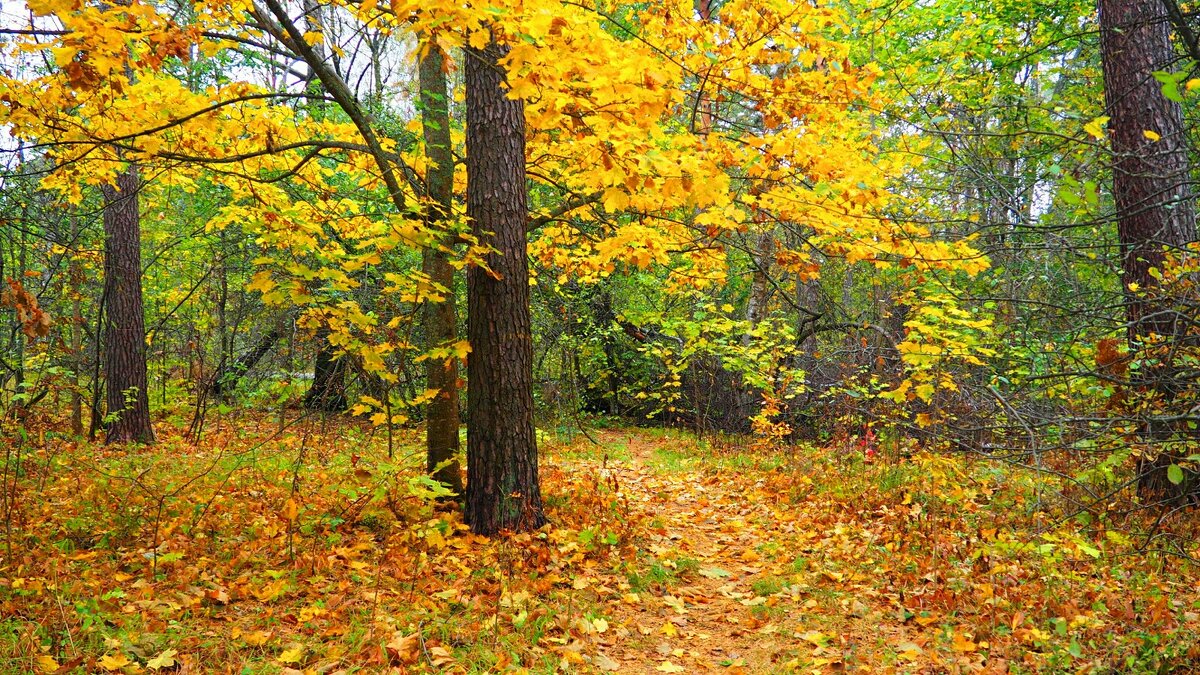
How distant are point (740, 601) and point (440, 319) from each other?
3.29 m

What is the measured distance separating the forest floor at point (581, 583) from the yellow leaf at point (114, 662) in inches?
0.6

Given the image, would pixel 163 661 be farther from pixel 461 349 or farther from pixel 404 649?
pixel 461 349

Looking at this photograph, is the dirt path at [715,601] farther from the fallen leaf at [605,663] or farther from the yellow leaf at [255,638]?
the yellow leaf at [255,638]

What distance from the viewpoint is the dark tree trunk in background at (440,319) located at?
5.74m

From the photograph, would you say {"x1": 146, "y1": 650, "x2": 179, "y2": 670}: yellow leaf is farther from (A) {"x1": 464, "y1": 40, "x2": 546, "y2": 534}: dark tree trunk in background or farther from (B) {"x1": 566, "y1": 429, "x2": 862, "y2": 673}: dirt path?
(A) {"x1": 464, "y1": 40, "x2": 546, "y2": 534}: dark tree trunk in background

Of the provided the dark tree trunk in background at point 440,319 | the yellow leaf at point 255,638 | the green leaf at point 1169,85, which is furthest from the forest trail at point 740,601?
the green leaf at point 1169,85

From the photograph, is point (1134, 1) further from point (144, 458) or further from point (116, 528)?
point (144, 458)

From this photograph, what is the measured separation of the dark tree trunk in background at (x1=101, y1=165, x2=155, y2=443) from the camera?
966cm

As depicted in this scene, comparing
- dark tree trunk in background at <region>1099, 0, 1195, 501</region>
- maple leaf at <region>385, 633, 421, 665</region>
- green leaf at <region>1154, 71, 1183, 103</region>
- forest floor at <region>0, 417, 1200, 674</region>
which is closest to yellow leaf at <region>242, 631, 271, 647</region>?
forest floor at <region>0, 417, 1200, 674</region>

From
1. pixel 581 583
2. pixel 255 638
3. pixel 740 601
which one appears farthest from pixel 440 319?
pixel 740 601

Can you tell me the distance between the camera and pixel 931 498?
6.11m

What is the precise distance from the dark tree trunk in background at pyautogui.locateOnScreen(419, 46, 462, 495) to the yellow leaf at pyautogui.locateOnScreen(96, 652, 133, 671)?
2730mm

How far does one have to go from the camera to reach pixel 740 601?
4.74 meters

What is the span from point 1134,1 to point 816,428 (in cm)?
816
